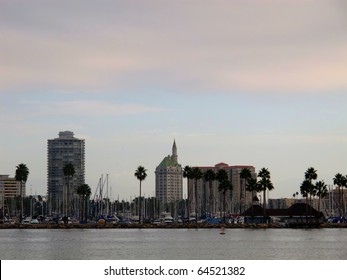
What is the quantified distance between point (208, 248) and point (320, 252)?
799 inches
